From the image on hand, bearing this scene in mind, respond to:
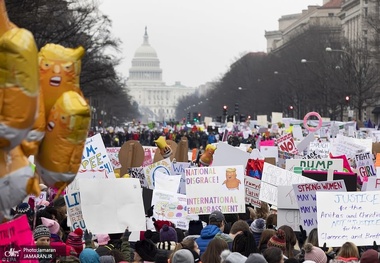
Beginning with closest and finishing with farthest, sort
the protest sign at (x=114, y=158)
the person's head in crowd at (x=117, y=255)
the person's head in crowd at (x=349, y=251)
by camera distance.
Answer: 1. the person's head in crowd at (x=117, y=255)
2. the person's head in crowd at (x=349, y=251)
3. the protest sign at (x=114, y=158)

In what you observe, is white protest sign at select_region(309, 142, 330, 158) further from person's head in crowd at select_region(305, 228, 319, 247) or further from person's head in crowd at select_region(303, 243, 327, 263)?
person's head in crowd at select_region(303, 243, 327, 263)

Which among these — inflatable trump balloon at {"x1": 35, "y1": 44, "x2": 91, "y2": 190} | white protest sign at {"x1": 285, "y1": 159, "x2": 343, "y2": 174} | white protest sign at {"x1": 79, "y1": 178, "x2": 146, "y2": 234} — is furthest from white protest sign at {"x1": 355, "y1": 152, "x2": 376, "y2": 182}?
inflatable trump balloon at {"x1": 35, "y1": 44, "x2": 91, "y2": 190}

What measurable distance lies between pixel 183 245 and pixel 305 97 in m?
90.2

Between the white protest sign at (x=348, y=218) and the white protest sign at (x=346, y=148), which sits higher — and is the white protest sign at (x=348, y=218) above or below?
below

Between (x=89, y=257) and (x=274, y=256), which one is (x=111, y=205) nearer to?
(x=89, y=257)

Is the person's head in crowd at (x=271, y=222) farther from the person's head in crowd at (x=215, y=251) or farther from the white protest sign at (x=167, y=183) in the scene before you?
the person's head in crowd at (x=215, y=251)

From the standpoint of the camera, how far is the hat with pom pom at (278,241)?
36.2ft

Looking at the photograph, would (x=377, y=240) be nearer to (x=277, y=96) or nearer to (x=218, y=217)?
(x=218, y=217)

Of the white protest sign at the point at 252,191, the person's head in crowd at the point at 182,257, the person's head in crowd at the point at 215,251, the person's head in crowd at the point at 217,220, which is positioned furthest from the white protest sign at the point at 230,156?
the person's head in crowd at the point at 182,257

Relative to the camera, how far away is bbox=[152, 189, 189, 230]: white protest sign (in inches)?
563

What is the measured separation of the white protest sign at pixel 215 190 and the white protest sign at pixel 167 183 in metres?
0.23

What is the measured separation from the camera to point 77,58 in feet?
25.8

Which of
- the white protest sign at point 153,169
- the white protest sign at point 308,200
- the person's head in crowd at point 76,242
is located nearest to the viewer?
the person's head in crowd at point 76,242

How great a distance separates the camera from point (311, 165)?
61.6 feet
